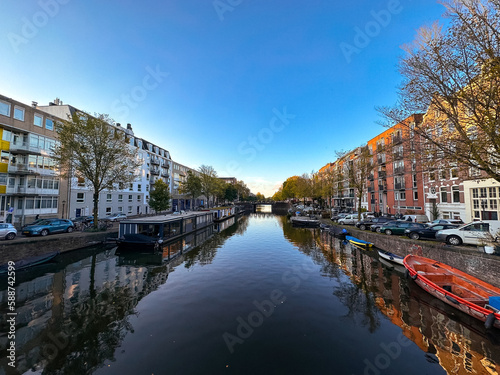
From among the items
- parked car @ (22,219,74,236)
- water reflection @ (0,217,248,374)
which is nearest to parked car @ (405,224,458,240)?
water reflection @ (0,217,248,374)

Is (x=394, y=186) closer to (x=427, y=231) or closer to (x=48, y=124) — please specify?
(x=427, y=231)

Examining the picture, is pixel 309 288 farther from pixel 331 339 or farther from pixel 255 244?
pixel 255 244

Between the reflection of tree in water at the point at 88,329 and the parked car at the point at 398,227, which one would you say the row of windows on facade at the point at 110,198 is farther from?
the parked car at the point at 398,227

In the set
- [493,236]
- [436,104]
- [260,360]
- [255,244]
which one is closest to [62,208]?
[255,244]

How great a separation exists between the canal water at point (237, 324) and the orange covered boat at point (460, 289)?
2.05ft

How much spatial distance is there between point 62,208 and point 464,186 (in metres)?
59.8

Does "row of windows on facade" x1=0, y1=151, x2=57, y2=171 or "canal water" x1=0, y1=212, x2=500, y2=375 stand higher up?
"row of windows on facade" x1=0, y1=151, x2=57, y2=171

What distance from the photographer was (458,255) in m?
15.0

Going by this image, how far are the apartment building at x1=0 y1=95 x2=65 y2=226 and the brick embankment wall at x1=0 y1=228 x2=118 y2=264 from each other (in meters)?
11.8

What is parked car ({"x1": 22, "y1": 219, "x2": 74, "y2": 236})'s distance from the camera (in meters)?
22.3

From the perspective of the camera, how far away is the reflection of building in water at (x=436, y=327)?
768 centimetres

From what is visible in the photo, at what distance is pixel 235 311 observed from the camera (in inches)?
441

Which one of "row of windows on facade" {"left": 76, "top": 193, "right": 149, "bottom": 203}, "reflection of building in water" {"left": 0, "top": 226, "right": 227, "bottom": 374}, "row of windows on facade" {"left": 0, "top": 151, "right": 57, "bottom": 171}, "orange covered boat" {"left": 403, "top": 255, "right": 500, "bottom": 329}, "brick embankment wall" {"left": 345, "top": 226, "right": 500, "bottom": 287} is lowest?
"reflection of building in water" {"left": 0, "top": 226, "right": 227, "bottom": 374}

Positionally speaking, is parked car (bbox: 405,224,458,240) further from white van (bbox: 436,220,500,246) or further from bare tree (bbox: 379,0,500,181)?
bare tree (bbox: 379,0,500,181)
